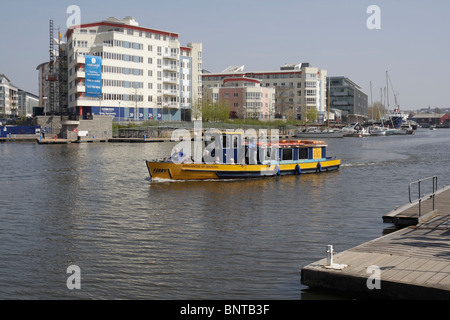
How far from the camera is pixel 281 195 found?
36.7 meters

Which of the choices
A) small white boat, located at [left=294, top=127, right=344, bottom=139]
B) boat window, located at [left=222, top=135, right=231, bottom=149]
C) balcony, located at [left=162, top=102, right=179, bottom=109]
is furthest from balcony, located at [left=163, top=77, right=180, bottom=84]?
boat window, located at [left=222, top=135, right=231, bottom=149]

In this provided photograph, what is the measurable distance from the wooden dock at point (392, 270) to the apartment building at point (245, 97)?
150398 millimetres

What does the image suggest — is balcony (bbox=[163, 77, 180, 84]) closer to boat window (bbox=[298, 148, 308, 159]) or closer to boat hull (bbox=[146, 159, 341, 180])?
boat window (bbox=[298, 148, 308, 159])

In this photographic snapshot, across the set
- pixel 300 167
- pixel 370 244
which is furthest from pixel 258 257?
pixel 300 167

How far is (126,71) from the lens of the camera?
121062 millimetres

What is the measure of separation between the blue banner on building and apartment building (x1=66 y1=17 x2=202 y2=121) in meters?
0.21

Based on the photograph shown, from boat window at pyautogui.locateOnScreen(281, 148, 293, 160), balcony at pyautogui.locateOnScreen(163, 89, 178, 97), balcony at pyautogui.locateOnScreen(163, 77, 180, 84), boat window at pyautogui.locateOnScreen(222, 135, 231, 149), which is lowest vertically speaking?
boat window at pyautogui.locateOnScreen(281, 148, 293, 160)

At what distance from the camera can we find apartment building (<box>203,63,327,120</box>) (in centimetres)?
18988

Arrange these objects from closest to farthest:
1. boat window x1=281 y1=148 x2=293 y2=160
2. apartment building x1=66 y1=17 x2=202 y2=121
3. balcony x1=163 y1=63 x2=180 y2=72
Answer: boat window x1=281 y1=148 x2=293 y2=160 → apartment building x1=66 y1=17 x2=202 y2=121 → balcony x1=163 y1=63 x2=180 y2=72

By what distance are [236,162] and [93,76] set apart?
75322 mm

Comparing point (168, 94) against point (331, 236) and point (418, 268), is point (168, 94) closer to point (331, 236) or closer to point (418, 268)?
point (331, 236)

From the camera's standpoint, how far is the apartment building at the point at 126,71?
115188 mm

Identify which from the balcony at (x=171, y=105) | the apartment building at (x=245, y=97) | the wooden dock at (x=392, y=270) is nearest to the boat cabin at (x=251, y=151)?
the wooden dock at (x=392, y=270)

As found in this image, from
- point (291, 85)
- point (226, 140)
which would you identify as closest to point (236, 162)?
point (226, 140)
